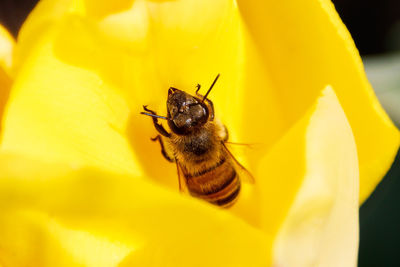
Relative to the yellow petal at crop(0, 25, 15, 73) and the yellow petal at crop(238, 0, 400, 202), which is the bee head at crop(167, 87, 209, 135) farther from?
the yellow petal at crop(0, 25, 15, 73)

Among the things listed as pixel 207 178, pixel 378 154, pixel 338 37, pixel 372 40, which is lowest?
pixel 372 40

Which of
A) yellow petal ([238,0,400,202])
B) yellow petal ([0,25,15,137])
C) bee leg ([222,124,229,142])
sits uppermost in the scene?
yellow petal ([238,0,400,202])

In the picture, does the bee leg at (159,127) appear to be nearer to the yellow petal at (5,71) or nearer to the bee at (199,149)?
the bee at (199,149)

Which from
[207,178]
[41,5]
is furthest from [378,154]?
[41,5]

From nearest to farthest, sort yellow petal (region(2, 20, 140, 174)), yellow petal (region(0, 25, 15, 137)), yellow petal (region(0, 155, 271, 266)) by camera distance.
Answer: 1. yellow petal (region(0, 155, 271, 266))
2. yellow petal (region(2, 20, 140, 174))
3. yellow petal (region(0, 25, 15, 137))

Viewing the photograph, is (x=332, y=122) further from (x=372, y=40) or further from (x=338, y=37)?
(x=372, y=40)

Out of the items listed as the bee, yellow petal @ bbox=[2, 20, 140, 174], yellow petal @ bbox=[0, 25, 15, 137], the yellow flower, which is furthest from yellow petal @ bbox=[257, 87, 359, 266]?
yellow petal @ bbox=[0, 25, 15, 137]

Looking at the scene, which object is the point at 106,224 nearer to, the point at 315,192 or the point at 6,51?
the point at 315,192

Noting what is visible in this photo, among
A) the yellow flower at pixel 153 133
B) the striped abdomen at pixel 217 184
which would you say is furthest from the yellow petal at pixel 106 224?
the striped abdomen at pixel 217 184
